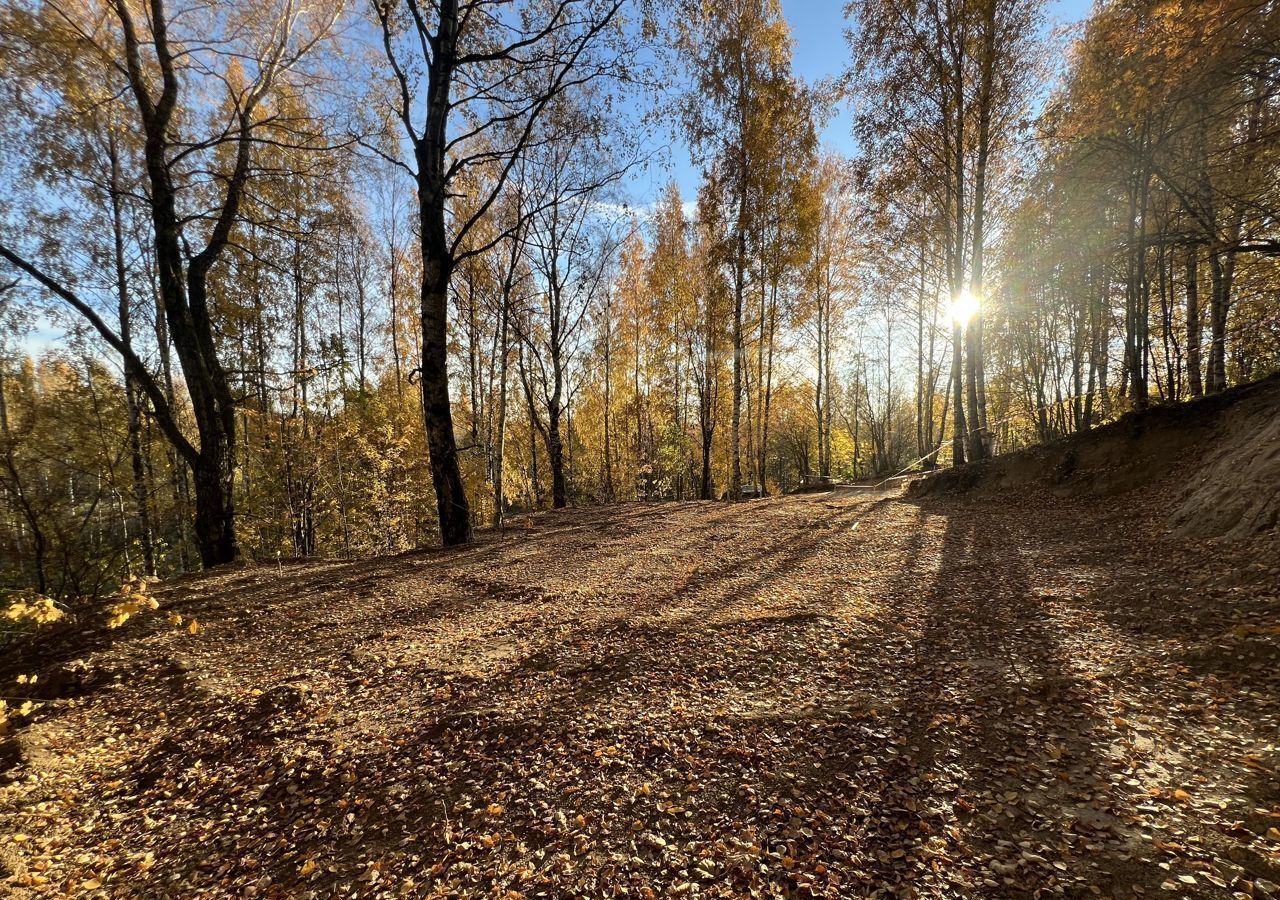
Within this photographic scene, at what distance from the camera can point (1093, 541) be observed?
242 inches

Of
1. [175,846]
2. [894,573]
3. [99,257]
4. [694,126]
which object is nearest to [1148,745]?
[894,573]

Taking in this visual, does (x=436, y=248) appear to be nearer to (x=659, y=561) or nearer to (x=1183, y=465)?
(x=659, y=561)

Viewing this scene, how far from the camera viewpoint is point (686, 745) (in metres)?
2.90

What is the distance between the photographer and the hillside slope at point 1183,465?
515cm

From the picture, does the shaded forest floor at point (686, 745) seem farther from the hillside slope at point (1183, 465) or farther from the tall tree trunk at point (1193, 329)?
the tall tree trunk at point (1193, 329)

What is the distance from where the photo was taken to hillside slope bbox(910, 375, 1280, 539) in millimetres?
5152

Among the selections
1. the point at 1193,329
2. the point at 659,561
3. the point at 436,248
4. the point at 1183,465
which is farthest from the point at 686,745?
the point at 1193,329

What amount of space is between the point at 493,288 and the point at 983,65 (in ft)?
47.8

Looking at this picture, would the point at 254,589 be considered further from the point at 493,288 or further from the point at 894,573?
the point at 493,288

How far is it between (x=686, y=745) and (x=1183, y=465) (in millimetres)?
9296

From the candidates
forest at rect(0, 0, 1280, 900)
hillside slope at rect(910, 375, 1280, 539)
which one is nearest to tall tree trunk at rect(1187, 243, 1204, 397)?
forest at rect(0, 0, 1280, 900)

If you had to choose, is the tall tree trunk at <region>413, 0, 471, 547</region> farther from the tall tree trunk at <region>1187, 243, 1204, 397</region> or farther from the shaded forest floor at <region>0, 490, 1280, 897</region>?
the tall tree trunk at <region>1187, 243, 1204, 397</region>

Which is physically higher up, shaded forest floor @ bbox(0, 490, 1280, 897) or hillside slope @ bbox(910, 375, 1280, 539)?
hillside slope @ bbox(910, 375, 1280, 539)

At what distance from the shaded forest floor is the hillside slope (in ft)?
2.54
